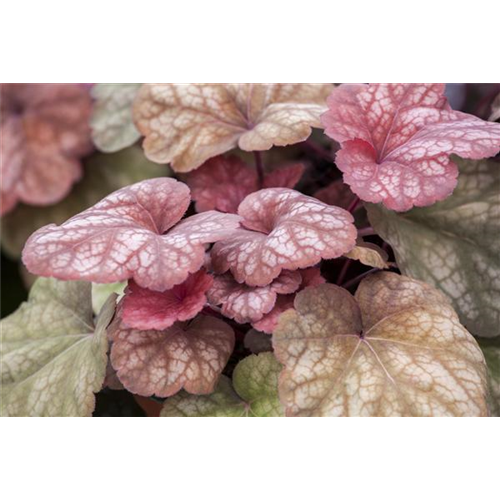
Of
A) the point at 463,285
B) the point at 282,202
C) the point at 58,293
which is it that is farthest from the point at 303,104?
the point at 58,293

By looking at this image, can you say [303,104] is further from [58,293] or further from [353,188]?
[58,293]

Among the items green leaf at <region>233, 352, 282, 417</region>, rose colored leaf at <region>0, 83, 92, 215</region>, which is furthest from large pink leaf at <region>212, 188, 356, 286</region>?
rose colored leaf at <region>0, 83, 92, 215</region>

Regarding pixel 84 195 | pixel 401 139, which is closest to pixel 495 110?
pixel 401 139

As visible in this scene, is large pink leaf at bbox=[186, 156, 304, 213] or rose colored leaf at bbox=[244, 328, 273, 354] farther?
large pink leaf at bbox=[186, 156, 304, 213]

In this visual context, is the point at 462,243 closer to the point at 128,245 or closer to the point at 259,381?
the point at 259,381

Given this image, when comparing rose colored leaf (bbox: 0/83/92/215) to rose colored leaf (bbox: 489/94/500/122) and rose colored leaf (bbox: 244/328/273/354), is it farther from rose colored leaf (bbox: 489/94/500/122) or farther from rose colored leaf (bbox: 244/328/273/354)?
rose colored leaf (bbox: 489/94/500/122)
